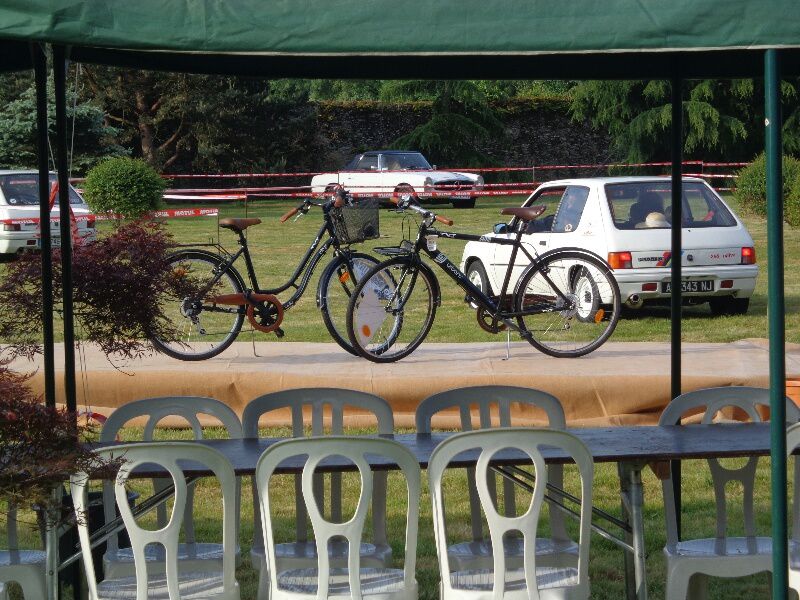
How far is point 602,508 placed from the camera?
6145mm

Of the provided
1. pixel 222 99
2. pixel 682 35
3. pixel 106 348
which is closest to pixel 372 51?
pixel 682 35

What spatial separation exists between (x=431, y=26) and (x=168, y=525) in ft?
5.24

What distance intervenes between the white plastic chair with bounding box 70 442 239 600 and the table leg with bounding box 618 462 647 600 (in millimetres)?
1266

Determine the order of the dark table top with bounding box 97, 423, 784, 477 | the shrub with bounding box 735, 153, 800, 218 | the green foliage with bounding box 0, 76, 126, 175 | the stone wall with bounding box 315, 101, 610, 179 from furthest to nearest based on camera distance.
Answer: the stone wall with bounding box 315, 101, 610, 179 → the green foliage with bounding box 0, 76, 126, 175 → the shrub with bounding box 735, 153, 800, 218 → the dark table top with bounding box 97, 423, 784, 477

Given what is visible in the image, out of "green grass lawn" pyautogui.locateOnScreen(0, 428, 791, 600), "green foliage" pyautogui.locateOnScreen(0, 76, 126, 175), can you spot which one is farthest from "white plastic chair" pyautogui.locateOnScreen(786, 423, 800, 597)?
"green foliage" pyautogui.locateOnScreen(0, 76, 126, 175)

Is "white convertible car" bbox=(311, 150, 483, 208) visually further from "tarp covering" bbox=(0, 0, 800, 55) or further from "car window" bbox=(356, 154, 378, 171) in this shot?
"tarp covering" bbox=(0, 0, 800, 55)

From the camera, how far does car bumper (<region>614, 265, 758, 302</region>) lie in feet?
36.5

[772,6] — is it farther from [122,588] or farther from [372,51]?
[122,588]

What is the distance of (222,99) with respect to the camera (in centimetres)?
3259

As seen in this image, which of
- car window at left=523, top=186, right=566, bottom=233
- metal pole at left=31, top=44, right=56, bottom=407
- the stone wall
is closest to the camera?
metal pole at left=31, top=44, right=56, bottom=407

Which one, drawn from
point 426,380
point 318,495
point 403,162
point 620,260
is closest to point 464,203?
point 403,162

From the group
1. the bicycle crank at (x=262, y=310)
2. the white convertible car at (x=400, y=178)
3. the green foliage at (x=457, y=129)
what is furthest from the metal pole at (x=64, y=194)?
the green foliage at (x=457, y=129)

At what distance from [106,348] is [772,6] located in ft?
9.87

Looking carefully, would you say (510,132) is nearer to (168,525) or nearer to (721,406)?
(721,406)
